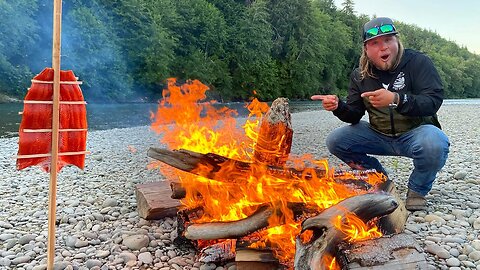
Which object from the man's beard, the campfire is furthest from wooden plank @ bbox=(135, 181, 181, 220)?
the man's beard

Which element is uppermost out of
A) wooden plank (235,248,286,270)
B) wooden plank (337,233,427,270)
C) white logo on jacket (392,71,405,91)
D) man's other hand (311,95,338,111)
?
white logo on jacket (392,71,405,91)

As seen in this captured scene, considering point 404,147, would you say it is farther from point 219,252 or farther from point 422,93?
point 219,252

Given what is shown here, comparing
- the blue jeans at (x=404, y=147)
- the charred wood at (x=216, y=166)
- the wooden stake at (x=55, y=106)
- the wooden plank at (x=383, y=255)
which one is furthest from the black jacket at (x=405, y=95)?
the wooden stake at (x=55, y=106)

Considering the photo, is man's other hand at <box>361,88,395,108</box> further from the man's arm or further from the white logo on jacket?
the white logo on jacket

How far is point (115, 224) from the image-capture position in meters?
3.58

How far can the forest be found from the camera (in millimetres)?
29734

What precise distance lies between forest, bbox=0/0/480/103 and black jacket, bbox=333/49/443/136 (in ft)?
39.0

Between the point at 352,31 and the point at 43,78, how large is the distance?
77.3 meters

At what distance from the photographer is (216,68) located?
1725 inches

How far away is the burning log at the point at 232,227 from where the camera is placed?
256cm

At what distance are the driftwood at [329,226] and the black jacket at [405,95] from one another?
153cm

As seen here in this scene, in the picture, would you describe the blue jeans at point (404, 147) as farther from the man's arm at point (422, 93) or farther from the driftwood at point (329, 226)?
the driftwood at point (329, 226)

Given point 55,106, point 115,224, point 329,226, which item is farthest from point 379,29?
point 115,224

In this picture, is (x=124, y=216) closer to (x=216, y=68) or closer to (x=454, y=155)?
(x=454, y=155)
